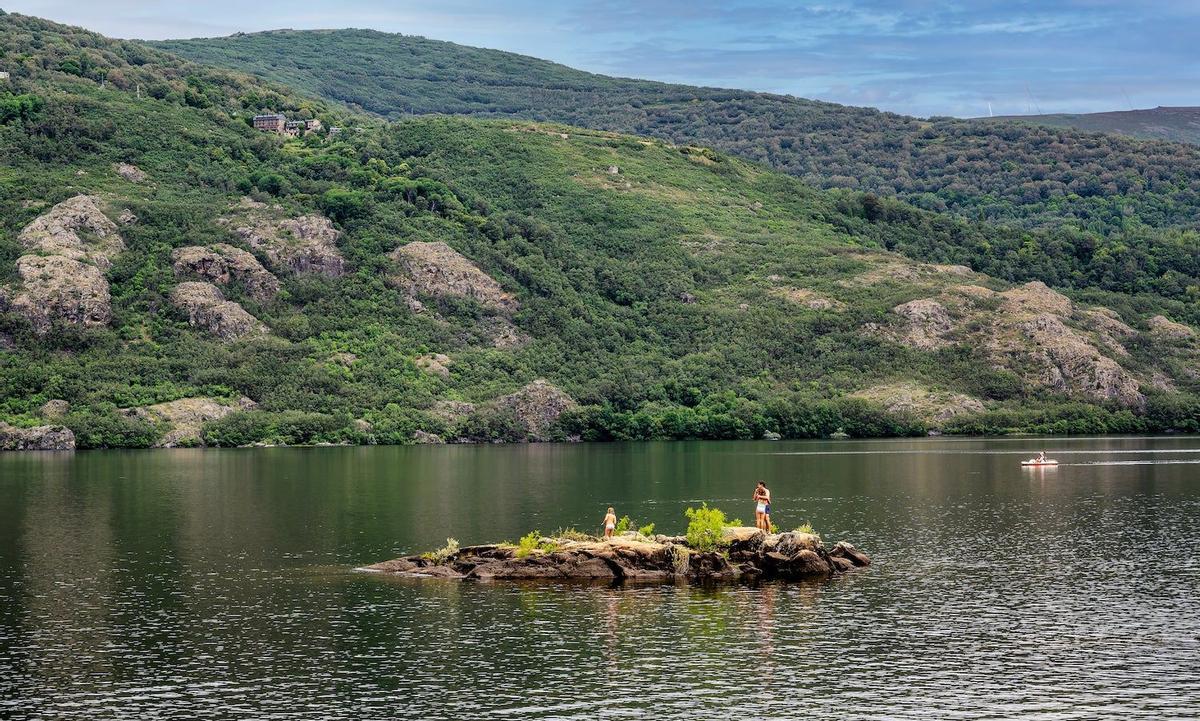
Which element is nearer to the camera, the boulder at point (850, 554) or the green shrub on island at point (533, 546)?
the green shrub on island at point (533, 546)

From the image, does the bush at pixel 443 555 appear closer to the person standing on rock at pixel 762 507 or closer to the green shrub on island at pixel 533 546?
the green shrub on island at pixel 533 546

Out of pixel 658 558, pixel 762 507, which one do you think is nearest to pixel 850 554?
pixel 762 507

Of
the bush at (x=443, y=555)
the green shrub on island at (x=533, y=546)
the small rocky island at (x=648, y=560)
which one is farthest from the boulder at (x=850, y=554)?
the bush at (x=443, y=555)

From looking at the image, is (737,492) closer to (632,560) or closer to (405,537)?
(405,537)

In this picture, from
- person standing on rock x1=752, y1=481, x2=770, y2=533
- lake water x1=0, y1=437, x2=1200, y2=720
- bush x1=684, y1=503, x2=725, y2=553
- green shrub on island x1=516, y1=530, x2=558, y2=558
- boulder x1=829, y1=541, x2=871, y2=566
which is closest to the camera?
lake water x1=0, y1=437, x2=1200, y2=720

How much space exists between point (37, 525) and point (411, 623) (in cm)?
4817

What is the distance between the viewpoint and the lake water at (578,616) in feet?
174

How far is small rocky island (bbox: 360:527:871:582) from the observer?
79.6 metres

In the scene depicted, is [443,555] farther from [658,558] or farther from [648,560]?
[658,558]

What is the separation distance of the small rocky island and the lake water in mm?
2341

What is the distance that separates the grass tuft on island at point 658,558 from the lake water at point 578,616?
94.0 inches

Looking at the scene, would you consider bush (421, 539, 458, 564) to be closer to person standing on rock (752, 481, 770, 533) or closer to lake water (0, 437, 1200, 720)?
lake water (0, 437, 1200, 720)

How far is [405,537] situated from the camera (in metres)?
97.3

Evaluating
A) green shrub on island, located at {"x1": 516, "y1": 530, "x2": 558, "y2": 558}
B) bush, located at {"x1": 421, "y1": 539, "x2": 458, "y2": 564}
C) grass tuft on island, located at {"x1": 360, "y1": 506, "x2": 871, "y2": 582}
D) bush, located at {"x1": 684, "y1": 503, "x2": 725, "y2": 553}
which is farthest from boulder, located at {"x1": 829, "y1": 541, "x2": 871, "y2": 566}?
bush, located at {"x1": 421, "y1": 539, "x2": 458, "y2": 564}
